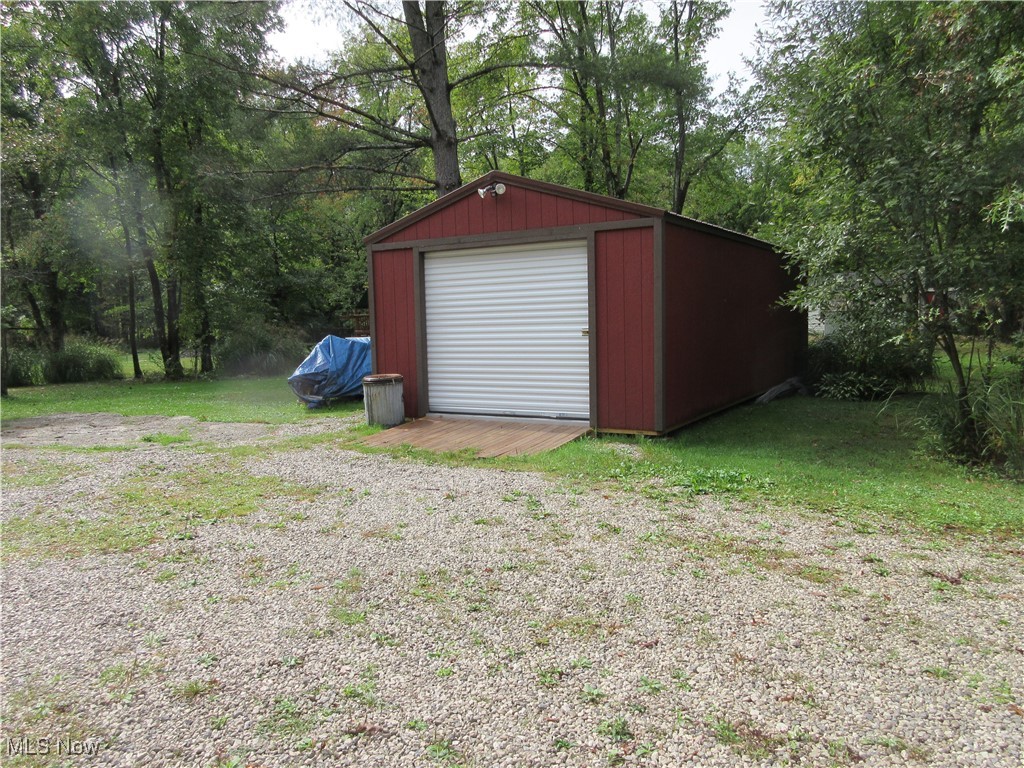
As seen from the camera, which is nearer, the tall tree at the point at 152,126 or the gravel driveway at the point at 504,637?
the gravel driveway at the point at 504,637

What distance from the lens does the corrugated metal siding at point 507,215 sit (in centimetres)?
712

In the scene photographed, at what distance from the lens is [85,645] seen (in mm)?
2656

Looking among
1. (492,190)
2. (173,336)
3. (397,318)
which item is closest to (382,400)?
(397,318)

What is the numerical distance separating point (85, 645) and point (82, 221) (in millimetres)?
17220

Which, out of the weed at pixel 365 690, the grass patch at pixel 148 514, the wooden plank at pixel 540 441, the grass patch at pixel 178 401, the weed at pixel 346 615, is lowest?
the weed at pixel 365 690

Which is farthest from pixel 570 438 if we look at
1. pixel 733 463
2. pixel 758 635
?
pixel 758 635

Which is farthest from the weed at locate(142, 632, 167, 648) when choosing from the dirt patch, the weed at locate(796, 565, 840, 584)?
the dirt patch

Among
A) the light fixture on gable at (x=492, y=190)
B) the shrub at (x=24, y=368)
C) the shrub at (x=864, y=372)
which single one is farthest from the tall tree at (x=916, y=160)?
the shrub at (x=24, y=368)

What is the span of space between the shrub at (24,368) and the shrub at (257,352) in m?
4.03

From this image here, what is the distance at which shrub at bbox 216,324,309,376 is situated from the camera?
16.5 metres

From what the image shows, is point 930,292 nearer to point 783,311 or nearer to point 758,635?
point 758,635

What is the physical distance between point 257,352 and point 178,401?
5.14 metres

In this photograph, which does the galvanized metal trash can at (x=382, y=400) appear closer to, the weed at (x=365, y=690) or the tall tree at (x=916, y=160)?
the tall tree at (x=916, y=160)

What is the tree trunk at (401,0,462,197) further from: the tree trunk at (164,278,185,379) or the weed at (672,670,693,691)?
the weed at (672,670,693,691)
